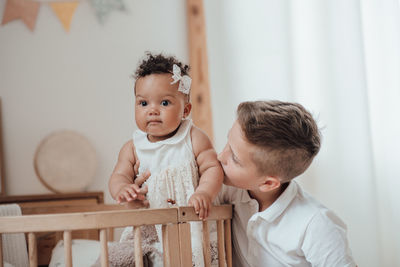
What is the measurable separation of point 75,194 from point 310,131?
5.00ft

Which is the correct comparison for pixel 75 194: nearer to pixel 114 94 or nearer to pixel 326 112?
pixel 114 94

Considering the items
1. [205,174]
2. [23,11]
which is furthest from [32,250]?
[23,11]

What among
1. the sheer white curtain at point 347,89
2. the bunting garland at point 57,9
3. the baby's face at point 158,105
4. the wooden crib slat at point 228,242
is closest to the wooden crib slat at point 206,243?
the wooden crib slat at point 228,242

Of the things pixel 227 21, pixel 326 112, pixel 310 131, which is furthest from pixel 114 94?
pixel 310 131

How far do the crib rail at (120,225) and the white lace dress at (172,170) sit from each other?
0.15 metres

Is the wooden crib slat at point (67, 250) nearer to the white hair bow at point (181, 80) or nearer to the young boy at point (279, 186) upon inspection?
the young boy at point (279, 186)

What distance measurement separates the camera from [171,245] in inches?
43.1

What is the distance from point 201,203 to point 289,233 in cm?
28

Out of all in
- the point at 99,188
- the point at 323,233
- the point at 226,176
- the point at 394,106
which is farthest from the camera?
the point at 99,188

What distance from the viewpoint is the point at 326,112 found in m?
1.95

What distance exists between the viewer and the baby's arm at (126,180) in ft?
4.15

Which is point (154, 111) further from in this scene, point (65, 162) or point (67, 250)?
point (65, 162)

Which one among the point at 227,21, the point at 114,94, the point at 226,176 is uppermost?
the point at 227,21

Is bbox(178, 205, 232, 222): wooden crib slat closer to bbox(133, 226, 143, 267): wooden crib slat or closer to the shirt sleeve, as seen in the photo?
bbox(133, 226, 143, 267): wooden crib slat
